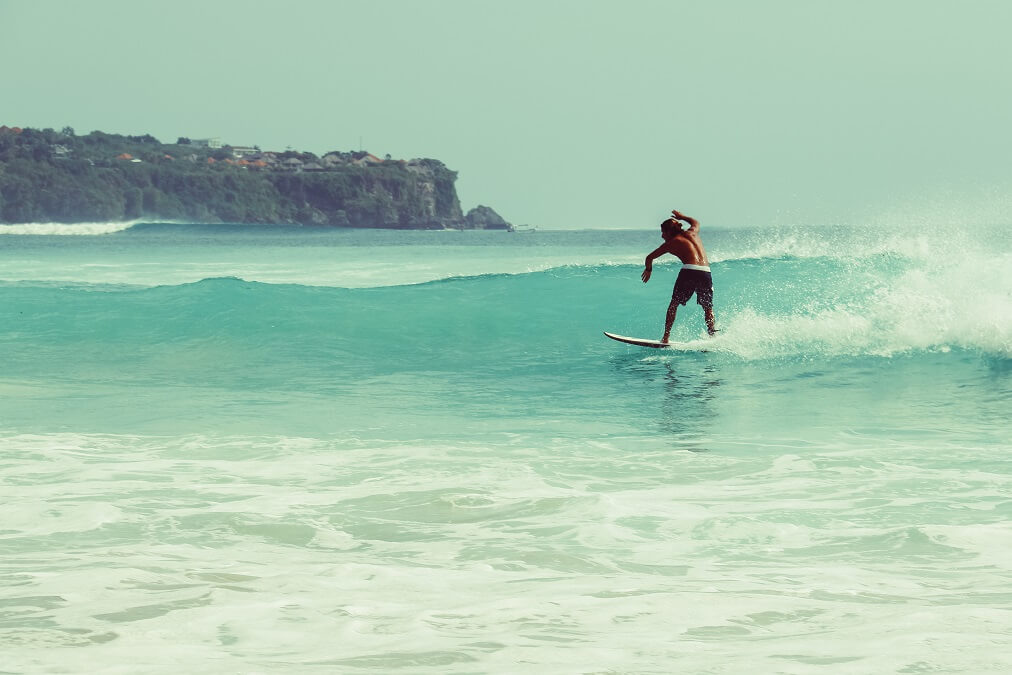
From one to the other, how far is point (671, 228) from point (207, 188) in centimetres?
12742

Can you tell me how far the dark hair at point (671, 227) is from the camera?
12336 mm

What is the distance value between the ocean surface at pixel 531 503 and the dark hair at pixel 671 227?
1.47 metres

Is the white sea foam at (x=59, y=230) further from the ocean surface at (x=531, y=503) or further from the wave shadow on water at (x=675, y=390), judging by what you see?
the wave shadow on water at (x=675, y=390)

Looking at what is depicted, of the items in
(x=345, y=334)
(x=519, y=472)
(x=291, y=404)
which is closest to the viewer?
(x=519, y=472)

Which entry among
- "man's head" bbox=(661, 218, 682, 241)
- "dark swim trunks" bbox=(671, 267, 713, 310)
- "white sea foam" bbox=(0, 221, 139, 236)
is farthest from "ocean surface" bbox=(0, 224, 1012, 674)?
"white sea foam" bbox=(0, 221, 139, 236)

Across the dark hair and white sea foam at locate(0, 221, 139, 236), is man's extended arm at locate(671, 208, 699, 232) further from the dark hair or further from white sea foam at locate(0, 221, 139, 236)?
white sea foam at locate(0, 221, 139, 236)

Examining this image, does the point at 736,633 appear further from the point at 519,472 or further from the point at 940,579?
the point at 519,472

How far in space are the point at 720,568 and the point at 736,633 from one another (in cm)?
87

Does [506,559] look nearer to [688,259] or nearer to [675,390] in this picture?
[675,390]

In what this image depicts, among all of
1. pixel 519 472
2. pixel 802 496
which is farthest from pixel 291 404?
pixel 802 496

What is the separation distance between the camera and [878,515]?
535 centimetres

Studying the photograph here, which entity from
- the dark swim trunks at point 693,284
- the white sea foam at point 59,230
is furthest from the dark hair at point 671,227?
the white sea foam at point 59,230

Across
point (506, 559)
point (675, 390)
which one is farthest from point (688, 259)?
point (506, 559)

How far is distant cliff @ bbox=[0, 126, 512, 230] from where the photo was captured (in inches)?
4840
